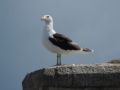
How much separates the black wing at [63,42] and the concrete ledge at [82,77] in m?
2.50

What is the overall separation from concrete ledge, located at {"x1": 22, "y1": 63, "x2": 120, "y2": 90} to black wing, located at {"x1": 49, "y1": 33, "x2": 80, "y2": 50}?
2.50m

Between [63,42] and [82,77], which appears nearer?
[82,77]

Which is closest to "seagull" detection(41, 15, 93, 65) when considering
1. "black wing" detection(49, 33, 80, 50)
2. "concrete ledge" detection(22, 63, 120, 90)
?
"black wing" detection(49, 33, 80, 50)

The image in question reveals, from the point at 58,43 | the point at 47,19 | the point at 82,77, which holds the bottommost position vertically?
the point at 82,77

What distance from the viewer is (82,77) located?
23.4ft

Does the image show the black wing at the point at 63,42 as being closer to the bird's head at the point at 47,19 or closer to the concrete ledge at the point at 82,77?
the bird's head at the point at 47,19

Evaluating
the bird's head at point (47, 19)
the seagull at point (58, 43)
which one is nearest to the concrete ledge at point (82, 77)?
the seagull at point (58, 43)

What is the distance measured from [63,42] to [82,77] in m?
2.94

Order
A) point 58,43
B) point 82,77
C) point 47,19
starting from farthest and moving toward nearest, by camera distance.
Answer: point 47,19
point 58,43
point 82,77

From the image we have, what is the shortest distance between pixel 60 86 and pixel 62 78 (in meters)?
0.16

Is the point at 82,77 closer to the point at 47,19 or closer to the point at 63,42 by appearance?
the point at 63,42

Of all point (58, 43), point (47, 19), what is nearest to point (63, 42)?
point (58, 43)

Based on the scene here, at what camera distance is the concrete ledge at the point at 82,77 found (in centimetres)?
710

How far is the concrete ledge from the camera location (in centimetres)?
710
